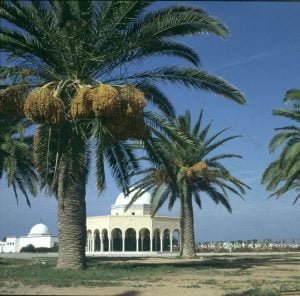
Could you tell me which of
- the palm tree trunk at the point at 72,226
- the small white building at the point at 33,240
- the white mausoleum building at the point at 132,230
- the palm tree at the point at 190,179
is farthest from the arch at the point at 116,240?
the palm tree trunk at the point at 72,226

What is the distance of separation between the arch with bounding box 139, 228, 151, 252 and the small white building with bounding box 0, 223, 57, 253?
43.7ft

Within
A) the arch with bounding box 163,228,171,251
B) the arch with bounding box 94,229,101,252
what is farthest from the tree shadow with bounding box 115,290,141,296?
the arch with bounding box 94,229,101,252

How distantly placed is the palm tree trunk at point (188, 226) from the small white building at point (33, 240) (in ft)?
148

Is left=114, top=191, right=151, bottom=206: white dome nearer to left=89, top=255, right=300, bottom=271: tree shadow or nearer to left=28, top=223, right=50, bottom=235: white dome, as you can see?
left=28, top=223, right=50, bottom=235: white dome

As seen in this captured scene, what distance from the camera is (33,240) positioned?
80062mm

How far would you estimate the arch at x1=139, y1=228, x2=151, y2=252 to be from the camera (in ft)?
222

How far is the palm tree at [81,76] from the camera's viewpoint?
49.6 feet

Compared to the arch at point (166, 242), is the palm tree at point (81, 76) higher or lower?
higher

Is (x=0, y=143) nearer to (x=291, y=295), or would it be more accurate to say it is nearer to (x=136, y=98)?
(x=136, y=98)

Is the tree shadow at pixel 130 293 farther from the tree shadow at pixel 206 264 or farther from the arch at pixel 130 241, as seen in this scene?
the arch at pixel 130 241

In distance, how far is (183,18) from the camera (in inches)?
651

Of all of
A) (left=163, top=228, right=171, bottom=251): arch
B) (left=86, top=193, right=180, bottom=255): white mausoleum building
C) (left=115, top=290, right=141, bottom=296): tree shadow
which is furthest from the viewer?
(left=163, top=228, right=171, bottom=251): arch

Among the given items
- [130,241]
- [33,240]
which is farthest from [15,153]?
[33,240]

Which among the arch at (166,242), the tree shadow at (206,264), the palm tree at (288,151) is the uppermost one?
the palm tree at (288,151)
